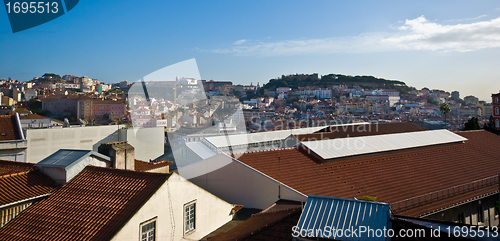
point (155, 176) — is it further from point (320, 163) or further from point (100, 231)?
point (320, 163)

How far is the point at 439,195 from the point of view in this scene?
28.6ft

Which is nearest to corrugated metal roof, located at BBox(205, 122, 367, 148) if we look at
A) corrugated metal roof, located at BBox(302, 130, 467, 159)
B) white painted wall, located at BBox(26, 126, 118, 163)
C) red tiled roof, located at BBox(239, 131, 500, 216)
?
red tiled roof, located at BBox(239, 131, 500, 216)

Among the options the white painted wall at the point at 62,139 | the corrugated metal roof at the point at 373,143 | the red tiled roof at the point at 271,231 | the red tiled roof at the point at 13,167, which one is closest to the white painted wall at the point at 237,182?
the red tiled roof at the point at 271,231

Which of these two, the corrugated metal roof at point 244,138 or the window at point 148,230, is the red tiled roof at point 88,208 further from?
the corrugated metal roof at point 244,138

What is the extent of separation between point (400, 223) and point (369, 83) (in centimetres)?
13471

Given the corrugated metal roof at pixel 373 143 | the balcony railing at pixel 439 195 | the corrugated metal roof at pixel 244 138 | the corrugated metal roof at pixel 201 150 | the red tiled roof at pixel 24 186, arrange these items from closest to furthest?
the red tiled roof at pixel 24 186, the balcony railing at pixel 439 195, the corrugated metal roof at pixel 201 150, the corrugated metal roof at pixel 373 143, the corrugated metal roof at pixel 244 138

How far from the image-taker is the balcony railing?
7.72 metres

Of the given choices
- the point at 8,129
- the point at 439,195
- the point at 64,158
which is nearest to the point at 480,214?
the point at 439,195

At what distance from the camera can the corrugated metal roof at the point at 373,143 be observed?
35.4 ft

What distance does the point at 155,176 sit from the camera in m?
5.05

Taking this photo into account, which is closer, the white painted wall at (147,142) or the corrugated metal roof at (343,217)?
the corrugated metal roof at (343,217)

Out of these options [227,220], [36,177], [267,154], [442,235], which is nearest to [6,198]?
[36,177]

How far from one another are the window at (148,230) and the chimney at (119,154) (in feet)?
8.46

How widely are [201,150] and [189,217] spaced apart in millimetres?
5920
